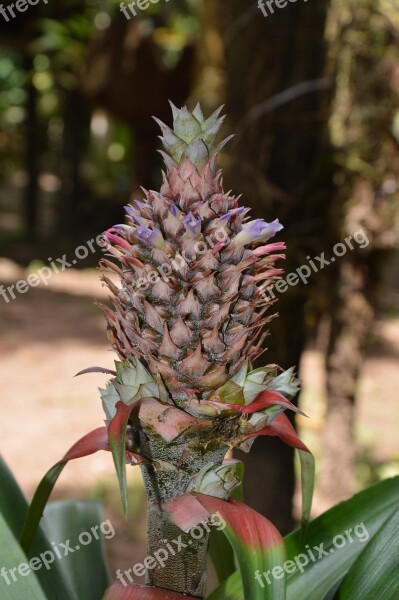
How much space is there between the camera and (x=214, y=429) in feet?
2.92

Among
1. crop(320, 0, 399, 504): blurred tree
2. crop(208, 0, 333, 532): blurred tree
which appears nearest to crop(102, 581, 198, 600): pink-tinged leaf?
crop(208, 0, 333, 532): blurred tree

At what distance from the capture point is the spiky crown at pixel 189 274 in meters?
0.87

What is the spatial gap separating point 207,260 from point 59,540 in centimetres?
66

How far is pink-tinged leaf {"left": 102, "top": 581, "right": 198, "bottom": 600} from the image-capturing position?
0.87 m

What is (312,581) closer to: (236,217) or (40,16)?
(236,217)

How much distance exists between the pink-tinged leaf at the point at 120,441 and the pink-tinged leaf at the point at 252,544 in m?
0.12

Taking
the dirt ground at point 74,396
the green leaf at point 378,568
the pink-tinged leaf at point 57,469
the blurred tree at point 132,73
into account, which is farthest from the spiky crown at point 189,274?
the blurred tree at point 132,73

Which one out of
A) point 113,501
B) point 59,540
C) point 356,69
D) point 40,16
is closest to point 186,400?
point 59,540

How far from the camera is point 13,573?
34.5 inches

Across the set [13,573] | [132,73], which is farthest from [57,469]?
[132,73]

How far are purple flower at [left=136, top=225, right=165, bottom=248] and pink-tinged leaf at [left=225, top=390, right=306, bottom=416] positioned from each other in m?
0.21

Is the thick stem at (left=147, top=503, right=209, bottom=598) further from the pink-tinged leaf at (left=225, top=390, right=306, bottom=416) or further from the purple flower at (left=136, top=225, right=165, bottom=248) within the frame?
the purple flower at (left=136, top=225, right=165, bottom=248)

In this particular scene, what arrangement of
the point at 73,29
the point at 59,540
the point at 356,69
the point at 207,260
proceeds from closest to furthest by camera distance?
the point at 207,260
the point at 59,540
the point at 356,69
the point at 73,29

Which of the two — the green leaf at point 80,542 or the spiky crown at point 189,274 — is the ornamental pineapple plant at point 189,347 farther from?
the green leaf at point 80,542
